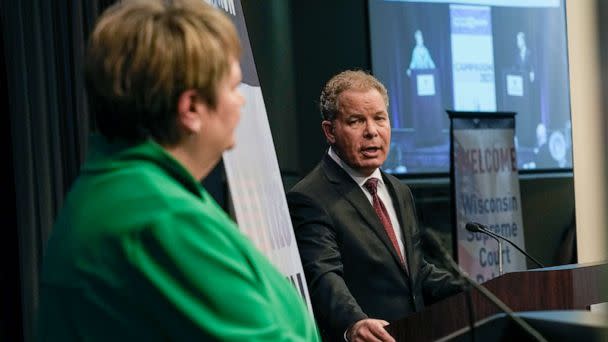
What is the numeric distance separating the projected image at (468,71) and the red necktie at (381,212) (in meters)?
4.12

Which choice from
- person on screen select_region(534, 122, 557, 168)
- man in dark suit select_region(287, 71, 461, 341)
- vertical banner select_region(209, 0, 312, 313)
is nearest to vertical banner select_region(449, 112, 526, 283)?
person on screen select_region(534, 122, 557, 168)

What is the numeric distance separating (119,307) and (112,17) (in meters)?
0.41

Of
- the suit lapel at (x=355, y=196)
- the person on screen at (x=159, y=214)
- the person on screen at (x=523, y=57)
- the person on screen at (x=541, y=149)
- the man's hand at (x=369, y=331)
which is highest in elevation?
the person on screen at (x=523, y=57)

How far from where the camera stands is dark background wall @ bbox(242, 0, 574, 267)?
6871 mm

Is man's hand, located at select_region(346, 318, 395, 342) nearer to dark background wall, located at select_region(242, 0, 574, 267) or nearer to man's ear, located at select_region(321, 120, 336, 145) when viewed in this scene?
man's ear, located at select_region(321, 120, 336, 145)

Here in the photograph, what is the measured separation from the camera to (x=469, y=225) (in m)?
3.43

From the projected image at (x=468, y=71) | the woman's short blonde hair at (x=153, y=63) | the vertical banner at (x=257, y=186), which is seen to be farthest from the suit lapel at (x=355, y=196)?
the projected image at (x=468, y=71)

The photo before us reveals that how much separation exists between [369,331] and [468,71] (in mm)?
5398

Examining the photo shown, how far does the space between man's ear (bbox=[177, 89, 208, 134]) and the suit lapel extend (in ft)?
6.57

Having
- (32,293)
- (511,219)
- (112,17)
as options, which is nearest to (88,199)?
(112,17)

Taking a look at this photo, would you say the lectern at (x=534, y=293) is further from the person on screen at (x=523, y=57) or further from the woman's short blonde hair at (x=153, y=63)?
the person on screen at (x=523, y=57)

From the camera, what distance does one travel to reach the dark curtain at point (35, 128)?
121 inches

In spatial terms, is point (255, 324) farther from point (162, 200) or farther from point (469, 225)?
point (469, 225)

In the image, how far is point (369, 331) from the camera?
2.89m
